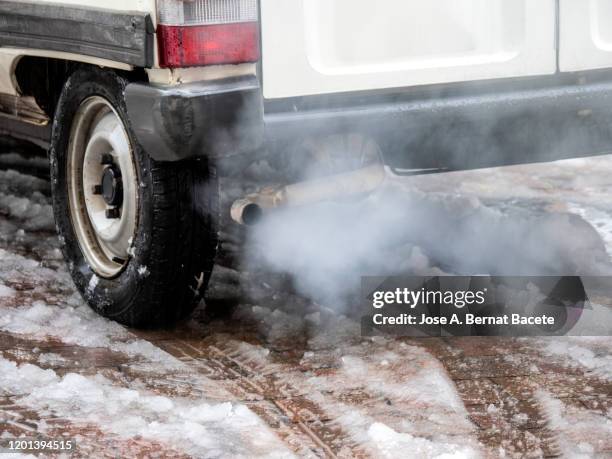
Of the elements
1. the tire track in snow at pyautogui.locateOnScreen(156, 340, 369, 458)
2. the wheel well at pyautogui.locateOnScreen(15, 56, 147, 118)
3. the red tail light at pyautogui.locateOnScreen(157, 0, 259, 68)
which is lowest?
the tire track in snow at pyautogui.locateOnScreen(156, 340, 369, 458)

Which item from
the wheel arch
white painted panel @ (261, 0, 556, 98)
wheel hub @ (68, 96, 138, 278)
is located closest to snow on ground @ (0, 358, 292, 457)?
wheel hub @ (68, 96, 138, 278)

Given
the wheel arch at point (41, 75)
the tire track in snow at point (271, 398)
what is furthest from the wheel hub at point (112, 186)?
the tire track in snow at point (271, 398)

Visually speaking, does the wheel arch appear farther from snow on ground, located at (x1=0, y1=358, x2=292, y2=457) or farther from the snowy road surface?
snow on ground, located at (x1=0, y1=358, x2=292, y2=457)

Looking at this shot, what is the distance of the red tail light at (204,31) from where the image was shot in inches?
113

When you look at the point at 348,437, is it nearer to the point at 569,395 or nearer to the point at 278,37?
the point at 569,395

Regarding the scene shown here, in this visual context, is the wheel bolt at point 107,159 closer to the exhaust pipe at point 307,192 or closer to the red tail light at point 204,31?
the exhaust pipe at point 307,192

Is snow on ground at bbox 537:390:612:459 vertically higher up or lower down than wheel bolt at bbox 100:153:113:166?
lower down

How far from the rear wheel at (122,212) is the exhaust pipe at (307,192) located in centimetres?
13

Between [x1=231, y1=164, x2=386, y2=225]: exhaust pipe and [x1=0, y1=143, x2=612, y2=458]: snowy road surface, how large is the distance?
15.4 inches

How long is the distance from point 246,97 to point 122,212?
71 centimetres

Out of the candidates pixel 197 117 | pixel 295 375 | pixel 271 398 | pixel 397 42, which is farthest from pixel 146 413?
pixel 397 42

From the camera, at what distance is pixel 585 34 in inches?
132

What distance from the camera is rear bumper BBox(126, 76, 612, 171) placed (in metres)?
2.90

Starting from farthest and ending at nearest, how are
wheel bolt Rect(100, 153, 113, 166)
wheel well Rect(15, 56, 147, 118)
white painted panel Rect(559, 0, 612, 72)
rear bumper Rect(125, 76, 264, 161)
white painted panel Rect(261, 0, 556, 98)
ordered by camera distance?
wheel well Rect(15, 56, 147, 118)
wheel bolt Rect(100, 153, 113, 166)
white painted panel Rect(559, 0, 612, 72)
white painted panel Rect(261, 0, 556, 98)
rear bumper Rect(125, 76, 264, 161)
